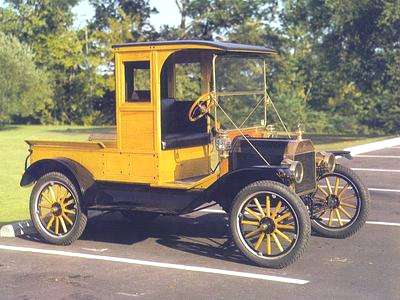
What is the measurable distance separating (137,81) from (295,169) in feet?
7.23

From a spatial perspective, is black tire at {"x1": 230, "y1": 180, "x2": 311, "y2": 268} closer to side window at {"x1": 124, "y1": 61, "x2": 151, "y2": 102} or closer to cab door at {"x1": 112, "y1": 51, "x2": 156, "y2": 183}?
cab door at {"x1": 112, "y1": 51, "x2": 156, "y2": 183}

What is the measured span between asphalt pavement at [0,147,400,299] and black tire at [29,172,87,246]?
12cm

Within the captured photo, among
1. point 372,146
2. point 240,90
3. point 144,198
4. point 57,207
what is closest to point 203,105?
point 240,90

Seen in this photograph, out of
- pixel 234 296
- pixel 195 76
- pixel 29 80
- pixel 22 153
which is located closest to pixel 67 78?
pixel 29 80

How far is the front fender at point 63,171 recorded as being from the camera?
7465 millimetres

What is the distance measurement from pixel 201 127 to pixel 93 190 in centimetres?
152

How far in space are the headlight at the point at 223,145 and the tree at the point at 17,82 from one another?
91.4ft

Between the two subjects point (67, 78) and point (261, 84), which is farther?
point (67, 78)

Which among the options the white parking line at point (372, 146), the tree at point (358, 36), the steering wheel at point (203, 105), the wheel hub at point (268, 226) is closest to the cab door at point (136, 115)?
the steering wheel at point (203, 105)

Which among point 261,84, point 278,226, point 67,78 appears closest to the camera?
point 278,226

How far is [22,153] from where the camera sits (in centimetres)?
1997

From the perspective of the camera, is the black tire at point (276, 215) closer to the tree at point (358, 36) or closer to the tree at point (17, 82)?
the tree at point (358, 36)

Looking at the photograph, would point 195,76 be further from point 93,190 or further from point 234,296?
point 234,296

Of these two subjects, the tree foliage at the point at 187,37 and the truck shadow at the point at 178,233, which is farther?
the tree foliage at the point at 187,37
